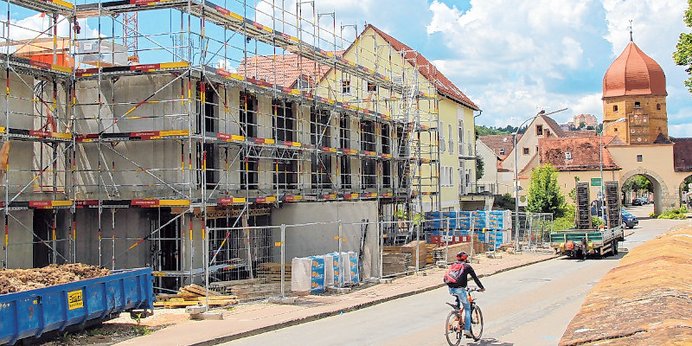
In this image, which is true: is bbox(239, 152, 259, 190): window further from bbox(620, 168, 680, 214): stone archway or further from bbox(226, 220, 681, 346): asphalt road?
bbox(620, 168, 680, 214): stone archway

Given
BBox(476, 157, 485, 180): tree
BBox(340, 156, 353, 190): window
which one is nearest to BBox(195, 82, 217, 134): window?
BBox(340, 156, 353, 190): window

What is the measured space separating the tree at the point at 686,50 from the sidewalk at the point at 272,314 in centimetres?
1280

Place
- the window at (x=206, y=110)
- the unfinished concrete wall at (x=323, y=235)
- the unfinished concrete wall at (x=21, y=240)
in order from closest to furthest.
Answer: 1. the unfinished concrete wall at (x=21, y=240)
2. the window at (x=206, y=110)
3. the unfinished concrete wall at (x=323, y=235)

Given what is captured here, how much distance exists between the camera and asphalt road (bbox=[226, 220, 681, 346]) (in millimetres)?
14977

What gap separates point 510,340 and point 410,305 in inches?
261

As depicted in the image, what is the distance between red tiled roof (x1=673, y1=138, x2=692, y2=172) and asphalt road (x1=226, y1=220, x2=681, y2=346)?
58313mm

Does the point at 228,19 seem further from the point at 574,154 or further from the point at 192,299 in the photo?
the point at 574,154

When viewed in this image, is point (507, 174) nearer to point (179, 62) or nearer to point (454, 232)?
point (454, 232)

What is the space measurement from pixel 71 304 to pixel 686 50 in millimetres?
24948

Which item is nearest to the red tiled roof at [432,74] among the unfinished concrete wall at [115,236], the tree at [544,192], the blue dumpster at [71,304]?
the tree at [544,192]

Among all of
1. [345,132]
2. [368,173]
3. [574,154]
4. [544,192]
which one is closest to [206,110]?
[345,132]

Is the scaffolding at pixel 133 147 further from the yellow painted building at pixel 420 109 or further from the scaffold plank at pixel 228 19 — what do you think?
the yellow painted building at pixel 420 109

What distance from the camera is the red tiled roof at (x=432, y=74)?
48.6 metres

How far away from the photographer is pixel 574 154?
260ft
